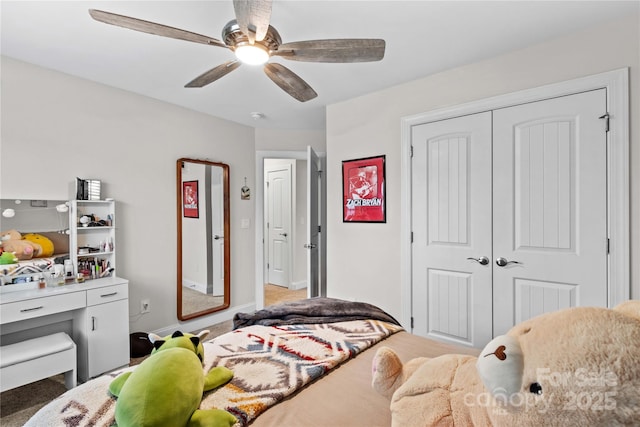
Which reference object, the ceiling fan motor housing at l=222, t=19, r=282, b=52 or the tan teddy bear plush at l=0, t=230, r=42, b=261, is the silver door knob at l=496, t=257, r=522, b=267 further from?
the tan teddy bear plush at l=0, t=230, r=42, b=261

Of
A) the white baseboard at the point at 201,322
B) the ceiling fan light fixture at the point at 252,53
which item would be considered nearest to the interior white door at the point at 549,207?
the ceiling fan light fixture at the point at 252,53

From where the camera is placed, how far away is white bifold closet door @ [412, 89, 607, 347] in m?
2.04

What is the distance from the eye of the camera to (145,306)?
10.4 feet

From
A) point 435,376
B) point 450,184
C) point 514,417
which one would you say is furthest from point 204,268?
point 514,417

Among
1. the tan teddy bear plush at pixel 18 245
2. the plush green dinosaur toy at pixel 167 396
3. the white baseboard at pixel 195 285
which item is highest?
the tan teddy bear plush at pixel 18 245

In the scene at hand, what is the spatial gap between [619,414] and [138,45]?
9.24 ft

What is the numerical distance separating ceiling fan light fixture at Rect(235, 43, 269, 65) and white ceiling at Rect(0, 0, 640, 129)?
0.34 meters

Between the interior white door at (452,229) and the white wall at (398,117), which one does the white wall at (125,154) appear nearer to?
the white wall at (398,117)

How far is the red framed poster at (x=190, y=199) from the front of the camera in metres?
3.49

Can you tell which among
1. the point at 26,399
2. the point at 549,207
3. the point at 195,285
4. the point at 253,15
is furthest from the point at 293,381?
the point at 195,285

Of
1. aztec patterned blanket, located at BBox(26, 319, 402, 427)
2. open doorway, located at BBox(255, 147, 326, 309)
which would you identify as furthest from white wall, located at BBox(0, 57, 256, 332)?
aztec patterned blanket, located at BBox(26, 319, 402, 427)

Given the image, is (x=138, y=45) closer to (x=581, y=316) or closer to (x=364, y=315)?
(x=364, y=315)

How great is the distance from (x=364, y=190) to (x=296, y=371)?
2072 millimetres

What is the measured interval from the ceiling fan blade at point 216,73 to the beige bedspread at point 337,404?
5.41 ft
